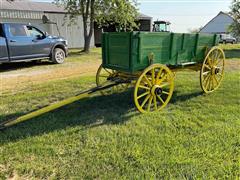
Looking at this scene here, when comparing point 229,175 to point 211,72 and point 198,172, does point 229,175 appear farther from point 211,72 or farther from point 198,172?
point 211,72

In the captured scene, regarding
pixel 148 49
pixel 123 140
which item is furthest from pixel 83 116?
pixel 148 49

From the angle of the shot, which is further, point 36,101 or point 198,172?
point 36,101

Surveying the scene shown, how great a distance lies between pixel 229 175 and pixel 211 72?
353 cm

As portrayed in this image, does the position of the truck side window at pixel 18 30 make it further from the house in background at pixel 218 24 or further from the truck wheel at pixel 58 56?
the house in background at pixel 218 24

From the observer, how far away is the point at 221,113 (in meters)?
4.54

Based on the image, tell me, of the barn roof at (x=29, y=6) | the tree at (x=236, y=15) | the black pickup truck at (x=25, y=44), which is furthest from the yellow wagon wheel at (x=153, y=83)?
the tree at (x=236, y=15)

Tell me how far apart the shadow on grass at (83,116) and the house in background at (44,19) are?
13.7 metres

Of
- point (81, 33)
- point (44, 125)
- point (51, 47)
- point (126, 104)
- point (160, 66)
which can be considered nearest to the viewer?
point (44, 125)

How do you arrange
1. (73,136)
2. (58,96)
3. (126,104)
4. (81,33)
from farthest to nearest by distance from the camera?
(81,33) < (58,96) < (126,104) < (73,136)

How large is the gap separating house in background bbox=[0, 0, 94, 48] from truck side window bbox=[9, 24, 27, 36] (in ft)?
25.2

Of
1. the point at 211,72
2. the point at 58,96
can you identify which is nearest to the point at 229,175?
the point at 211,72

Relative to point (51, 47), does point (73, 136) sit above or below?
below

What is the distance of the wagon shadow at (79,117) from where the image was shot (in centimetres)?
383

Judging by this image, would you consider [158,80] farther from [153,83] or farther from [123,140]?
[123,140]
